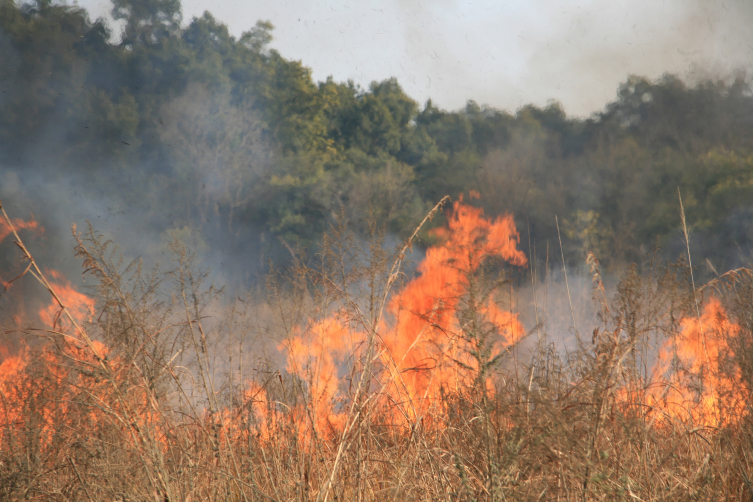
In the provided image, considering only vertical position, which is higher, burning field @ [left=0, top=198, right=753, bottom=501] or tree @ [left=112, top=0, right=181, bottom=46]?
tree @ [left=112, top=0, right=181, bottom=46]

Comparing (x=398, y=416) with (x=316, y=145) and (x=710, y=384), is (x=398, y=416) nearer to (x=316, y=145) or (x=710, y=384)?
(x=710, y=384)

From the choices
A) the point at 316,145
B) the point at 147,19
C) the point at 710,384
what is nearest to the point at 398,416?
the point at 710,384

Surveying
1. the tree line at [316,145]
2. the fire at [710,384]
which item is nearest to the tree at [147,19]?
the tree line at [316,145]

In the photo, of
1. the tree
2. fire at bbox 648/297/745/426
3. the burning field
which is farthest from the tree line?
the burning field

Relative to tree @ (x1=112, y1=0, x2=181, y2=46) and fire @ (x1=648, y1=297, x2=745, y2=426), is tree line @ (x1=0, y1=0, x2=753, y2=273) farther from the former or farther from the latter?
fire @ (x1=648, y1=297, x2=745, y2=426)

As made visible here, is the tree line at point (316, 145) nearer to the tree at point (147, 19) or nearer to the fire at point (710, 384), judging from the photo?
the tree at point (147, 19)

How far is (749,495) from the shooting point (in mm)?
2002

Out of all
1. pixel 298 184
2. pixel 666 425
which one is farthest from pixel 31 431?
pixel 298 184

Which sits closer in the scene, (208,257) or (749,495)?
(749,495)

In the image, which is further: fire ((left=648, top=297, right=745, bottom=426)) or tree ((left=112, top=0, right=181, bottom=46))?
tree ((left=112, top=0, right=181, bottom=46))

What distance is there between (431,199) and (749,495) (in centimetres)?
939

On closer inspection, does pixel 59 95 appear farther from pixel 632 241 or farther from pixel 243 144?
pixel 632 241

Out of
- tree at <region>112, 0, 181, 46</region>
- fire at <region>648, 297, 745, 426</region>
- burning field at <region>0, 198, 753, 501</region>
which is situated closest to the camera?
burning field at <region>0, 198, 753, 501</region>

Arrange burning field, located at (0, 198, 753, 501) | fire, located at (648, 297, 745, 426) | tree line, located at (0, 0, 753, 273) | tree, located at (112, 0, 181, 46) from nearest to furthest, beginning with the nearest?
burning field, located at (0, 198, 753, 501) → fire, located at (648, 297, 745, 426) → tree line, located at (0, 0, 753, 273) → tree, located at (112, 0, 181, 46)
